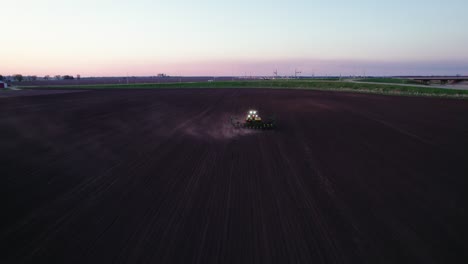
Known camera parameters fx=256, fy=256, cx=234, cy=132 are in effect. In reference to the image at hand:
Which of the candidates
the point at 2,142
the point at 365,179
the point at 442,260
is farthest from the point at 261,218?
the point at 2,142

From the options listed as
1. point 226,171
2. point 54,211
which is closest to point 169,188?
point 226,171

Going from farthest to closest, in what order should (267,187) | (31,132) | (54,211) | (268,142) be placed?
(31,132), (268,142), (267,187), (54,211)

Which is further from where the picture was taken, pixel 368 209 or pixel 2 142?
pixel 2 142

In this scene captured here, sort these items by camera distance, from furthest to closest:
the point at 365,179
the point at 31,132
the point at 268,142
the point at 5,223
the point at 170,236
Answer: the point at 31,132
the point at 268,142
the point at 365,179
the point at 5,223
the point at 170,236

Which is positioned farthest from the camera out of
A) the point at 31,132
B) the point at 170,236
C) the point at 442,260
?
the point at 31,132

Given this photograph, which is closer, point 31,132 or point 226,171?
point 226,171

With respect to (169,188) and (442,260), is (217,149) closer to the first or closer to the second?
(169,188)

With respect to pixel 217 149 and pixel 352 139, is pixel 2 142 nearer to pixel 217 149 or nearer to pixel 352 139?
pixel 217 149
